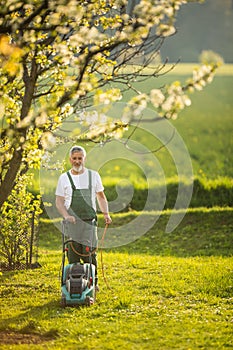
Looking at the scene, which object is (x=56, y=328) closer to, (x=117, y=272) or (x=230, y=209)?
(x=117, y=272)

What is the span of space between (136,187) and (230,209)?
4703 mm

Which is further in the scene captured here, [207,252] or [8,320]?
[207,252]

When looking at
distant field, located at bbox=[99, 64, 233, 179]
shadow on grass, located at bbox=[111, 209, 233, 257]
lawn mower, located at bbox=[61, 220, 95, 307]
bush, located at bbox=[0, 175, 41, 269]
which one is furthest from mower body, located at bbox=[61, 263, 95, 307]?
distant field, located at bbox=[99, 64, 233, 179]

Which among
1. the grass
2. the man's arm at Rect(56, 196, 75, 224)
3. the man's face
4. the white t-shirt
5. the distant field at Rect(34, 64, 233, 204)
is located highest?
the distant field at Rect(34, 64, 233, 204)

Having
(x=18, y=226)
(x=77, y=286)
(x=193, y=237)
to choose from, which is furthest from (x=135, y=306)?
(x=193, y=237)

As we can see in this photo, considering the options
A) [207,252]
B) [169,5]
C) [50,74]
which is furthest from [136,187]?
[169,5]

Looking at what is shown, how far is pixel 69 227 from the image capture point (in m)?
9.16

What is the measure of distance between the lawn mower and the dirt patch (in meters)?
1.18

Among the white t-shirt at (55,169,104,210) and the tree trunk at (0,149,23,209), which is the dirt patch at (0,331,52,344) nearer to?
the tree trunk at (0,149,23,209)

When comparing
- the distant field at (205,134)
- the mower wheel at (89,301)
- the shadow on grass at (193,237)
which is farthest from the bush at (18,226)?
the distant field at (205,134)

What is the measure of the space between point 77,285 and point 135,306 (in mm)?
878

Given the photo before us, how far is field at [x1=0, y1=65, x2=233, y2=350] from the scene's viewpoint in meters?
7.30

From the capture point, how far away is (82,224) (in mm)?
9180

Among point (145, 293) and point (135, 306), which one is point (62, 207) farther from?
point (145, 293)
